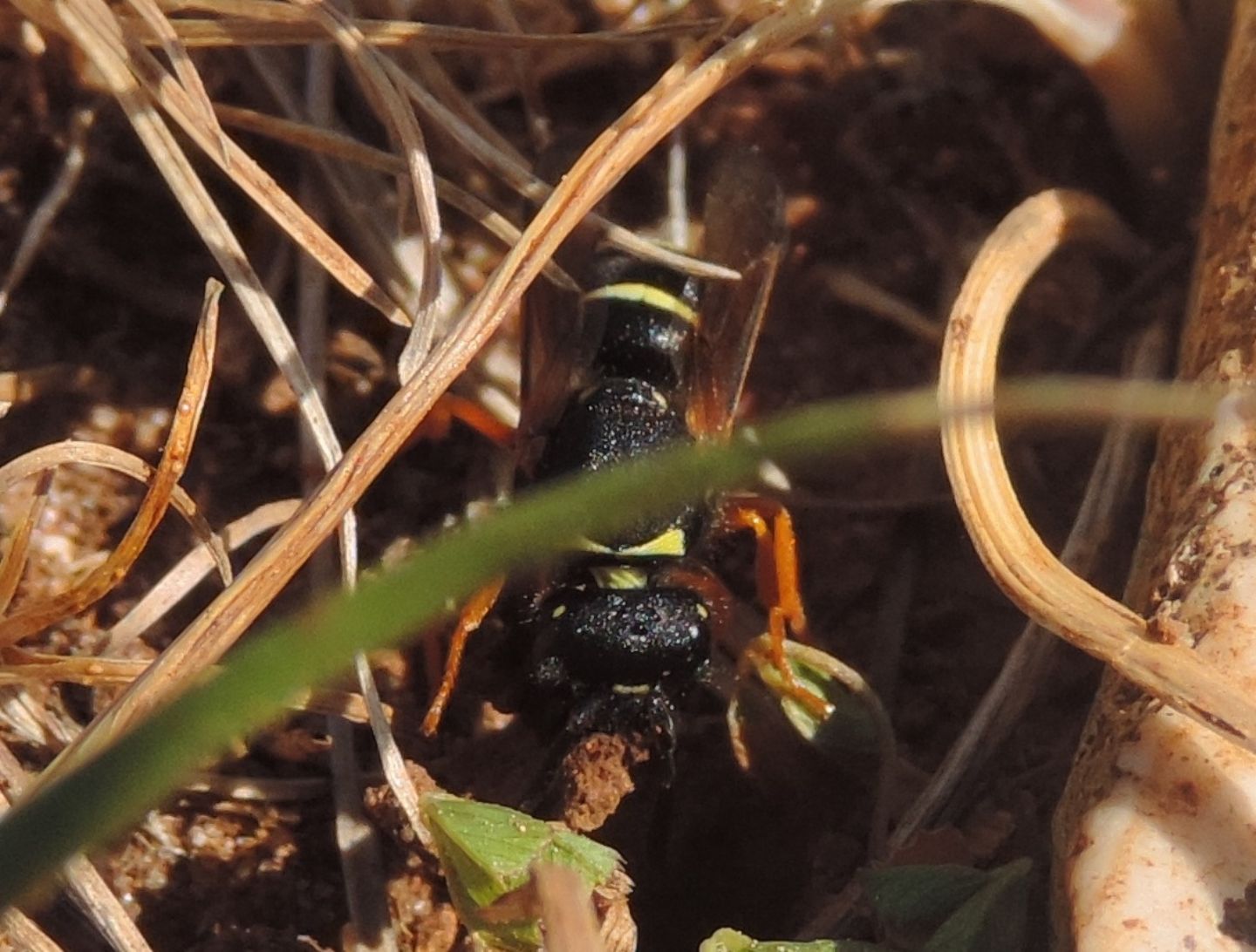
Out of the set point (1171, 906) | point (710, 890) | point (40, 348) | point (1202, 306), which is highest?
point (1202, 306)

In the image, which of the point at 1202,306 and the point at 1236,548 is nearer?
the point at 1236,548

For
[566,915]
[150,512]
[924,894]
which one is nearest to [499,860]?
[566,915]

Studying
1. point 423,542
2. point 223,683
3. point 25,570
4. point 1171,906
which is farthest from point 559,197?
point 223,683

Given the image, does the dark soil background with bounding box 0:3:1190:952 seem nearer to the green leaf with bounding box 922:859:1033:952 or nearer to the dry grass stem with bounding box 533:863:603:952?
the green leaf with bounding box 922:859:1033:952

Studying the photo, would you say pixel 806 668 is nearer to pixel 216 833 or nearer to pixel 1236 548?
pixel 1236 548

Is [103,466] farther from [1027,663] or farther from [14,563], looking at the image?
[1027,663]

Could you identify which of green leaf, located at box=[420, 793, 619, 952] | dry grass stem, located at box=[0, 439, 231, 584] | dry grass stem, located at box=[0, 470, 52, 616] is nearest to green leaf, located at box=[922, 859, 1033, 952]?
green leaf, located at box=[420, 793, 619, 952]
